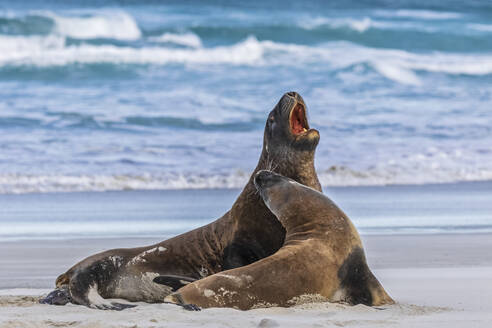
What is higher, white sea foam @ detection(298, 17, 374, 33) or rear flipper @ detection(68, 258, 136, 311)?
white sea foam @ detection(298, 17, 374, 33)

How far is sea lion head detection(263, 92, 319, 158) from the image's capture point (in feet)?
18.9

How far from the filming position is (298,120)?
5977mm

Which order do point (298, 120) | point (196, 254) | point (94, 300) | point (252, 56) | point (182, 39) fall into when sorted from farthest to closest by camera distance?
1. point (182, 39)
2. point (252, 56)
3. point (298, 120)
4. point (196, 254)
5. point (94, 300)

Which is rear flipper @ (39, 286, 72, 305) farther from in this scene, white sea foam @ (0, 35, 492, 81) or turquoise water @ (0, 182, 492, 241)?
white sea foam @ (0, 35, 492, 81)

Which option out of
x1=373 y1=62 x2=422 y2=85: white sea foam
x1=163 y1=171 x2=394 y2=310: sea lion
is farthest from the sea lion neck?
x1=373 y1=62 x2=422 y2=85: white sea foam

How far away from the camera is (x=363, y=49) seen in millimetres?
28062

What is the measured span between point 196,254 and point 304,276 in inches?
A: 39.1

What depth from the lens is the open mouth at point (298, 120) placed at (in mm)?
5895

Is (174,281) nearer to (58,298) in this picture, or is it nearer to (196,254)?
(196,254)

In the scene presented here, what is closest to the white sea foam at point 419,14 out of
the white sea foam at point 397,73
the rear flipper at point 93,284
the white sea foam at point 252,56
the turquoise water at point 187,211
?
the white sea foam at point 252,56

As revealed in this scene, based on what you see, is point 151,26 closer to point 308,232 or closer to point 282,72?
point 282,72

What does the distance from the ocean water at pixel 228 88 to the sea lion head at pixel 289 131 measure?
Result: 21.4ft

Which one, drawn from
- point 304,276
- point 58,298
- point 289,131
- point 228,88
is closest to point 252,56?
Answer: point 228,88

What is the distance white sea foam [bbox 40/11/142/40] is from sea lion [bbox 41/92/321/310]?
23342mm
